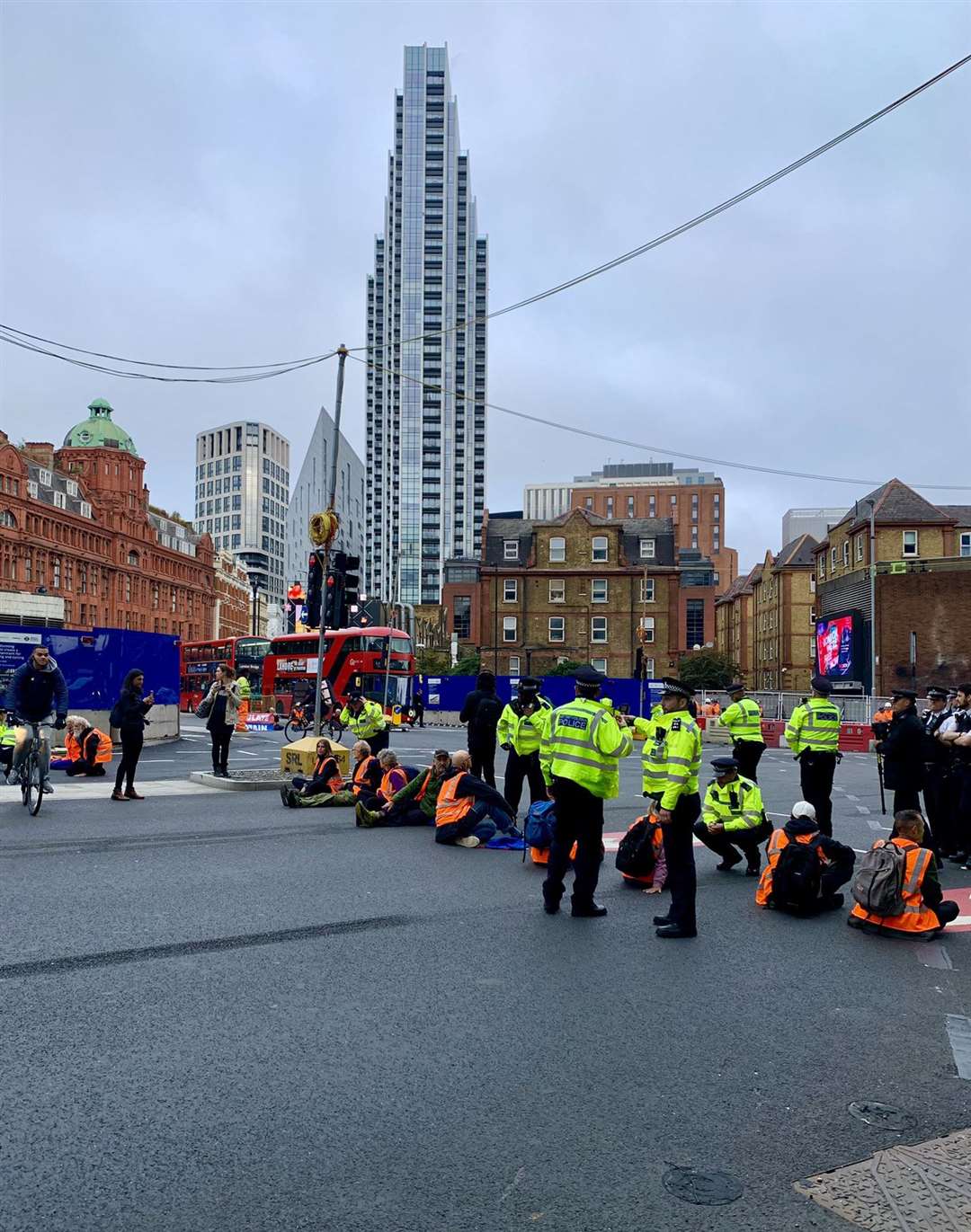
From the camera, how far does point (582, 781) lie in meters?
7.33

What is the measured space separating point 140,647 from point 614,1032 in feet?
72.6

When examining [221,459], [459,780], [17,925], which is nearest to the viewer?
[17,925]

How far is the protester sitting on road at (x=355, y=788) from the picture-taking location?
41.7ft

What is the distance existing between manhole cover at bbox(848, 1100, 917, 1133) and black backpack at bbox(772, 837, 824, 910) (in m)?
3.59

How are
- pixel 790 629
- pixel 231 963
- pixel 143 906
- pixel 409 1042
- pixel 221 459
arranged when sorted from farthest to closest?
pixel 221 459 → pixel 790 629 → pixel 143 906 → pixel 231 963 → pixel 409 1042

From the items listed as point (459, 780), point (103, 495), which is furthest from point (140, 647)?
point (103, 495)

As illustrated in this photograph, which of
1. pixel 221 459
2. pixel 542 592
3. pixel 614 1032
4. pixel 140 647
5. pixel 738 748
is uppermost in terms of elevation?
pixel 221 459

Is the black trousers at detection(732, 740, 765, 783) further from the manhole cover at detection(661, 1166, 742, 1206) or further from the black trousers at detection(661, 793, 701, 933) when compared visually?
the manhole cover at detection(661, 1166, 742, 1206)

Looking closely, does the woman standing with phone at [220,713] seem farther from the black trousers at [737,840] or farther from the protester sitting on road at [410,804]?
the black trousers at [737,840]

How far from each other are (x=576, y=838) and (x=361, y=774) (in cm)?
601

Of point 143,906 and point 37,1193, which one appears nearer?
point 37,1193

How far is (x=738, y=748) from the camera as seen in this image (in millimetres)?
12422

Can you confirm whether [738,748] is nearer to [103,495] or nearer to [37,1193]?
[37,1193]

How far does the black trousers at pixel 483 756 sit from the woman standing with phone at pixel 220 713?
13.1 ft
